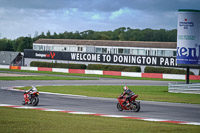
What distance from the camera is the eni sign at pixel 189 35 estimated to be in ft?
111

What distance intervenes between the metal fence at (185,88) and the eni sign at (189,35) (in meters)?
2.06

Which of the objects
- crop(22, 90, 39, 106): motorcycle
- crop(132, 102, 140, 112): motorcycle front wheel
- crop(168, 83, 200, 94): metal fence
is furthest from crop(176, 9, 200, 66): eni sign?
crop(22, 90, 39, 106): motorcycle

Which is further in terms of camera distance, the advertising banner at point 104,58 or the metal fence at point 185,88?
the advertising banner at point 104,58

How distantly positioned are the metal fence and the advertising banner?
29026mm

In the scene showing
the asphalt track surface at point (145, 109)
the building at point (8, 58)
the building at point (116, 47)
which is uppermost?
the building at point (116, 47)

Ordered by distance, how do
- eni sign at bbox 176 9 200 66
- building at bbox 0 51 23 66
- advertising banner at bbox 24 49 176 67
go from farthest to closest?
building at bbox 0 51 23 66 → advertising banner at bbox 24 49 176 67 → eni sign at bbox 176 9 200 66

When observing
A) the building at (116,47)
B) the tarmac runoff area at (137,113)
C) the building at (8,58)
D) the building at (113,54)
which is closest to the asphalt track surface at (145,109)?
the tarmac runoff area at (137,113)

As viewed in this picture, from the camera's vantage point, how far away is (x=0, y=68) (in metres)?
76.3

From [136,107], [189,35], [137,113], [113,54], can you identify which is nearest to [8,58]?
[113,54]

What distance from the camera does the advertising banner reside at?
6569 centimetres

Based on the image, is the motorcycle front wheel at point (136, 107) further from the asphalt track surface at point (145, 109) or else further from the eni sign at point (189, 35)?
the eni sign at point (189, 35)

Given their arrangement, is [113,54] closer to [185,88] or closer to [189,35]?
[185,88]

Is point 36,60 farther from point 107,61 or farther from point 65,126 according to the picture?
point 65,126

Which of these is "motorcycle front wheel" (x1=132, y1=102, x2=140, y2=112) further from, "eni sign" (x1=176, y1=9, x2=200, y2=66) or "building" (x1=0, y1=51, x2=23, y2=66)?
"building" (x1=0, y1=51, x2=23, y2=66)
